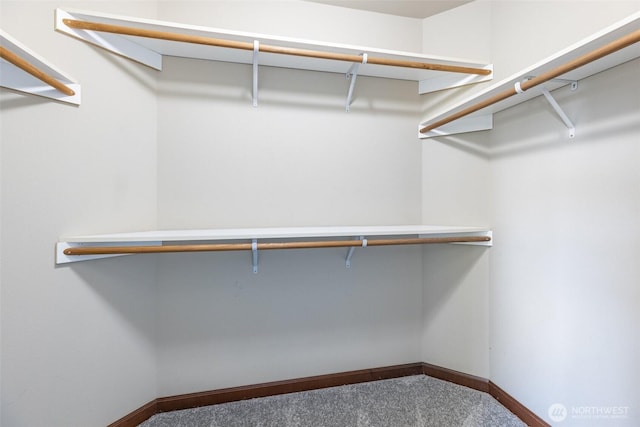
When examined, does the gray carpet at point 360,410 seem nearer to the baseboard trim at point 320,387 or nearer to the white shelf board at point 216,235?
the baseboard trim at point 320,387

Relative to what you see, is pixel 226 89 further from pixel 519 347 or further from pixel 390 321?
pixel 519 347

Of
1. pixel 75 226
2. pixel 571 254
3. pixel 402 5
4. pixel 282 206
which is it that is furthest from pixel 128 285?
pixel 402 5

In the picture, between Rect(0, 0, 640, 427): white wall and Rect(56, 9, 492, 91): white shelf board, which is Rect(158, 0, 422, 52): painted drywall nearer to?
Rect(0, 0, 640, 427): white wall

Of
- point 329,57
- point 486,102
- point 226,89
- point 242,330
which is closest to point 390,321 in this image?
point 242,330

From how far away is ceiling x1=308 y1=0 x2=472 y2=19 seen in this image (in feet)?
5.13

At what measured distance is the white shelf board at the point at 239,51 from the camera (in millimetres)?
1110

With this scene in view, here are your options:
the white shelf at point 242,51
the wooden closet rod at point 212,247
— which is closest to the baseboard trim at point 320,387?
the wooden closet rod at point 212,247

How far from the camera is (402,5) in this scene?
1.59m

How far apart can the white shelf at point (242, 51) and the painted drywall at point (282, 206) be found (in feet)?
0.22

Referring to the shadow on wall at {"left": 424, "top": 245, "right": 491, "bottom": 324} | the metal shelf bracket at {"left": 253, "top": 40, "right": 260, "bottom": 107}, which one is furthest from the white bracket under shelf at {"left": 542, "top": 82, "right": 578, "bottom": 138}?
the metal shelf bracket at {"left": 253, "top": 40, "right": 260, "bottom": 107}

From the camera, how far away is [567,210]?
1146mm

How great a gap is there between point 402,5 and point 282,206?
1315 millimetres

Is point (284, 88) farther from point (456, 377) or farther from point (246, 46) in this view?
point (456, 377)

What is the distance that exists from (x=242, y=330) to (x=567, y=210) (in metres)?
1.59
